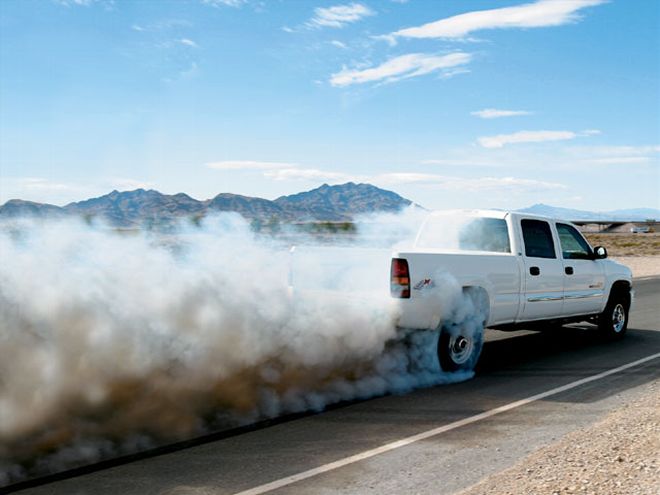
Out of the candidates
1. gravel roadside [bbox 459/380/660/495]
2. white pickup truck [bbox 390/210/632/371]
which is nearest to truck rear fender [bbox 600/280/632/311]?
white pickup truck [bbox 390/210/632/371]

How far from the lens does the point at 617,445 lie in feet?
18.1

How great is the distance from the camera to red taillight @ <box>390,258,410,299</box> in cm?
781

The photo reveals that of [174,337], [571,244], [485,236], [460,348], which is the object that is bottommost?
[460,348]

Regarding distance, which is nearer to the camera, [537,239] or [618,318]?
[537,239]

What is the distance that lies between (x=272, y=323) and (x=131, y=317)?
1521 millimetres

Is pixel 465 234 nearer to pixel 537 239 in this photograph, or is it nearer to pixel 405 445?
pixel 537 239

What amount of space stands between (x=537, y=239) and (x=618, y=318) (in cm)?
282

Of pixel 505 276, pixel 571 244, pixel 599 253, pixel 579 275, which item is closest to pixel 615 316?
pixel 599 253

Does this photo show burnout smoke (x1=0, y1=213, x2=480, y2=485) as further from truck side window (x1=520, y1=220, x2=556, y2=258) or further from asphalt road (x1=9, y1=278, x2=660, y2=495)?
truck side window (x1=520, y1=220, x2=556, y2=258)

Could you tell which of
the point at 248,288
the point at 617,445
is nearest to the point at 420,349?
the point at 248,288

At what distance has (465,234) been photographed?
9734 millimetres

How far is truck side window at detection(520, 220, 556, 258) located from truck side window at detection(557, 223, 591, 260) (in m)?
0.30

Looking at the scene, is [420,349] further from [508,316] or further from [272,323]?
[272,323]

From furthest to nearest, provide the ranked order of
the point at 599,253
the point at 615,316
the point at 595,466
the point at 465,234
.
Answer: the point at 615,316 → the point at 599,253 → the point at 465,234 → the point at 595,466
